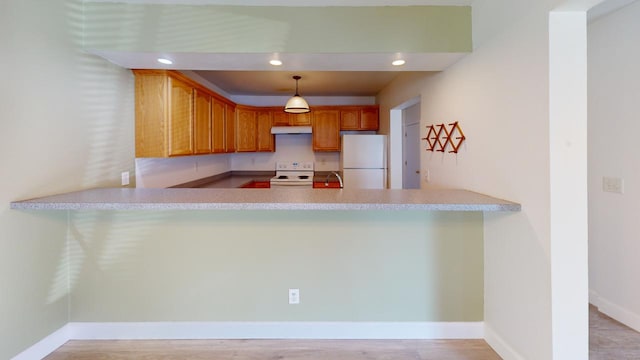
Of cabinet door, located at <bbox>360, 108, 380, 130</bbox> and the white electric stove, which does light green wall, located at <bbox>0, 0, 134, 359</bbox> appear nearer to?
the white electric stove

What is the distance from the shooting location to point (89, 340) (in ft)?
7.16

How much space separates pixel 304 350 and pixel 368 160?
316cm

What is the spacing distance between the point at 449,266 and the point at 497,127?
983 mm

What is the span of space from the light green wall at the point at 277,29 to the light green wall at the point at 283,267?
3.77 ft

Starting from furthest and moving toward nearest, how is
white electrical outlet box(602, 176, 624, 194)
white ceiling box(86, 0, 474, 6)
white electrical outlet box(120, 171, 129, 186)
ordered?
white electrical outlet box(120, 171, 129, 186), white electrical outlet box(602, 176, 624, 194), white ceiling box(86, 0, 474, 6)

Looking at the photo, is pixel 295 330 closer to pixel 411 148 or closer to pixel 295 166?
pixel 411 148

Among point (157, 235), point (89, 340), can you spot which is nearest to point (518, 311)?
point (157, 235)

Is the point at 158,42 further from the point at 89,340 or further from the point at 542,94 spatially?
the point at 542,94

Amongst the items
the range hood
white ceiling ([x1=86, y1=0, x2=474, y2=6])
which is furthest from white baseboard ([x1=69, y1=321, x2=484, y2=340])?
the range hood

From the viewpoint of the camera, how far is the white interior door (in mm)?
4145

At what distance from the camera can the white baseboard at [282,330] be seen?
2.21 m

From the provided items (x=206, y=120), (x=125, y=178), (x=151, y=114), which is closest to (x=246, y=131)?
(x=206, y=120)

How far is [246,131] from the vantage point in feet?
17.6

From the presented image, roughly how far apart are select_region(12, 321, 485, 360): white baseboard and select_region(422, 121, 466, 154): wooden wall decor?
52.5 inches
